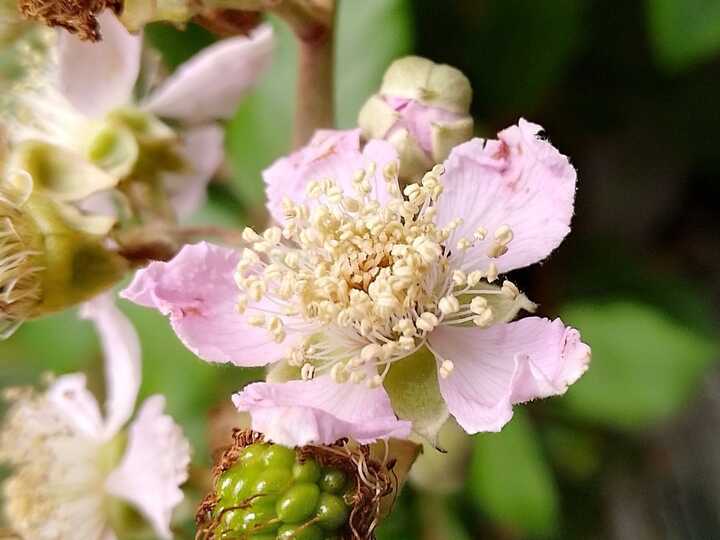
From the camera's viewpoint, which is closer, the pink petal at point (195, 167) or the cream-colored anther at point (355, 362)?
the cream-colored anther at point (355, 362)

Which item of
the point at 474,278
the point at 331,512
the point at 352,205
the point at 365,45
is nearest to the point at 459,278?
the point at 474,278

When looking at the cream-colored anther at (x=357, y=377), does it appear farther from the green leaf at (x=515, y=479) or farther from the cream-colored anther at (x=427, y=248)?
the green leaf at (x=515, y=479)

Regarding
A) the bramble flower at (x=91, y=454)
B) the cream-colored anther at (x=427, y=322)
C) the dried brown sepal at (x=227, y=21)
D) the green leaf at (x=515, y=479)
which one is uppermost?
the dried brown sepal at (x=227, y=21)

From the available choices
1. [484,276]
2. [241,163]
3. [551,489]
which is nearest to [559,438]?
[551,489]

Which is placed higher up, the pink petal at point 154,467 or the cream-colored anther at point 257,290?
the cream-colored anther at point 257,290

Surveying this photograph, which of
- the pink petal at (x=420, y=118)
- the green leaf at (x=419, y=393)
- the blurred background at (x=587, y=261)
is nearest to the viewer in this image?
the green leaf at (x=419, y=393)

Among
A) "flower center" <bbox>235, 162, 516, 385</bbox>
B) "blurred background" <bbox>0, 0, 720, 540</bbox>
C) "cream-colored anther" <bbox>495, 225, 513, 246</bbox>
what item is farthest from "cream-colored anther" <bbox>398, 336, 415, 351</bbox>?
"blurred background" <bbox>0, 0, 720, 540</bbox>

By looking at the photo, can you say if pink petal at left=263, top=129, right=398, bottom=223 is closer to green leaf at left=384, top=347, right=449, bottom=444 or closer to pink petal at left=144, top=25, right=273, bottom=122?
green leaf at left=384, top=347, right=449, bottom=444

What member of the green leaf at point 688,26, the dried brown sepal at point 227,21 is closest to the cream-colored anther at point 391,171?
the dried brown sepal at point 227,21
